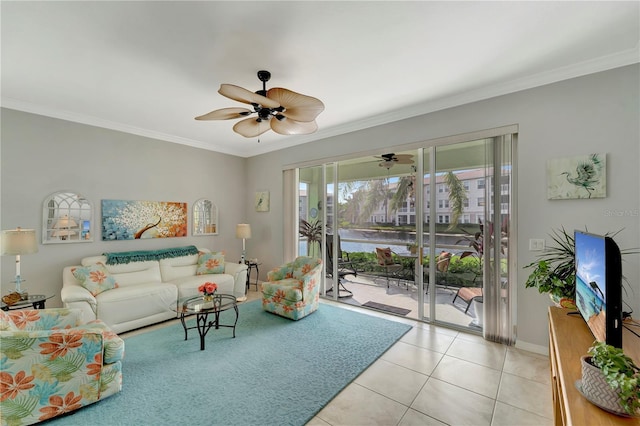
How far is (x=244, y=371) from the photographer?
2441 mm

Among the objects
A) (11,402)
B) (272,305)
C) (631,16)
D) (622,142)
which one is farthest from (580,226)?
(11,402)

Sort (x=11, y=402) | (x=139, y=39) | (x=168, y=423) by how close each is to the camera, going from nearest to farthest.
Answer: (x=11, y=402) → (x=168, y=423) → (x=139, y=39)

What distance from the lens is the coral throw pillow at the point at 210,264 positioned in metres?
4.43

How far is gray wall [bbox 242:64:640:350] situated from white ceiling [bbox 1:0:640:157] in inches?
5.9

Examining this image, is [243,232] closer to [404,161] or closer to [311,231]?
[311,231]

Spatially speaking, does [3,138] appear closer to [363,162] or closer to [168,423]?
[168,423]

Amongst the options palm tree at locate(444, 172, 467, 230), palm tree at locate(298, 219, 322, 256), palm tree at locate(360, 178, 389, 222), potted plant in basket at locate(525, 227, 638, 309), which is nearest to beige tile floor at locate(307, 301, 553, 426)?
potted plant in basket at locate(525, 227, 638, 309)

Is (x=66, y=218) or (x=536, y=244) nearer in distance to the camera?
(x=536, y=244)

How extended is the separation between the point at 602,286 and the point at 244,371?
8.54 ft

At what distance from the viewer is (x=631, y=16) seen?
190 cm

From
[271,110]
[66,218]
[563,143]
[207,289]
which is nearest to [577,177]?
[563,143]

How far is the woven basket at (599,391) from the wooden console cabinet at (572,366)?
0.09ft

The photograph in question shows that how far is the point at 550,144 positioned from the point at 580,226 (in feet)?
2.77

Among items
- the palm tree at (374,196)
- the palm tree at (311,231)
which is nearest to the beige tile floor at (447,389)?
the palm tree at (374,196)
